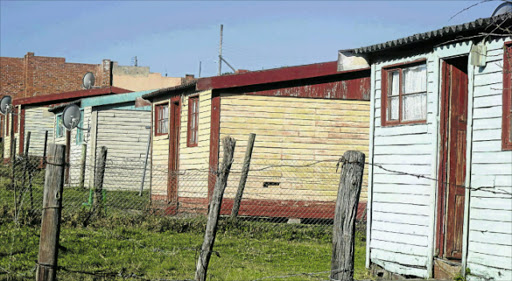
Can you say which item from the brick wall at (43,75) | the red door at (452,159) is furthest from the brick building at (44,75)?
the red door at (452,159)

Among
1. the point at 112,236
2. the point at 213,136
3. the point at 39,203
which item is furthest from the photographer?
the point at 213,136

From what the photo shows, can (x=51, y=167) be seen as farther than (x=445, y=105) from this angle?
No

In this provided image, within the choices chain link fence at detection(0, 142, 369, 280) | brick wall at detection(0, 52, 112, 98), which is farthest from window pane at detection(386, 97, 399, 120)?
brick wall at detection(0, 52, 112, 98)

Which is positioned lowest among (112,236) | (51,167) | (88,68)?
(112,236)

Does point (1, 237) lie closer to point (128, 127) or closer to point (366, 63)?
point (366, 63)

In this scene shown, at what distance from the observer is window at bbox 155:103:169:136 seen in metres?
20.2

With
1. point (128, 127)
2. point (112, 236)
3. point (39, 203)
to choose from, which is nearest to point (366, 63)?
point (112, 236)

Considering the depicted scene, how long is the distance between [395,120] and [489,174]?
1.97m

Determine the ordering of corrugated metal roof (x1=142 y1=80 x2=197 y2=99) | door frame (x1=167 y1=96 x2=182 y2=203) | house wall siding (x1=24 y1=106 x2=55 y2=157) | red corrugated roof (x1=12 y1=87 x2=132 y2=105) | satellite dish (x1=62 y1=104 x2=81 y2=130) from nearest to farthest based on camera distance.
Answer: corrugated metal roof (x1=142 y1=80 x2=197 y2=99) < door frame (x1=167 y1=96 x2=182 y2=203) < satellite dish (x1=62 y1=104 x2=81 y2=130) < red corrugated roof (x1=12 y1=87 x2=132 y2=105) < house wall siding (x1=24 y1=106 x2=55 y2=157)

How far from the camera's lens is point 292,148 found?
16859mm

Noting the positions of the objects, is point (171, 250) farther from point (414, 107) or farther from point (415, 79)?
point (415, 79)

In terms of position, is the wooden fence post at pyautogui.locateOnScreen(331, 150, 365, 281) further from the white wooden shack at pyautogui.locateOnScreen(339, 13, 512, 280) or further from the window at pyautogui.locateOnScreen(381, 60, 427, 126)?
the window at pyautogui.locateOnScreen(381, 60, 427, 126)

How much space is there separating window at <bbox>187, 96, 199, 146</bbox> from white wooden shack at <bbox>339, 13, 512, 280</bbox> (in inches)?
278

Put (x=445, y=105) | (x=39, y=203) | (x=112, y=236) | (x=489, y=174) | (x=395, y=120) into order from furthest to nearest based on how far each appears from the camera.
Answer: (x=39, y=203) < (x=112, y=236) < (x=395, y=120) < (x=445, y=105) < (x=489, y=174)
